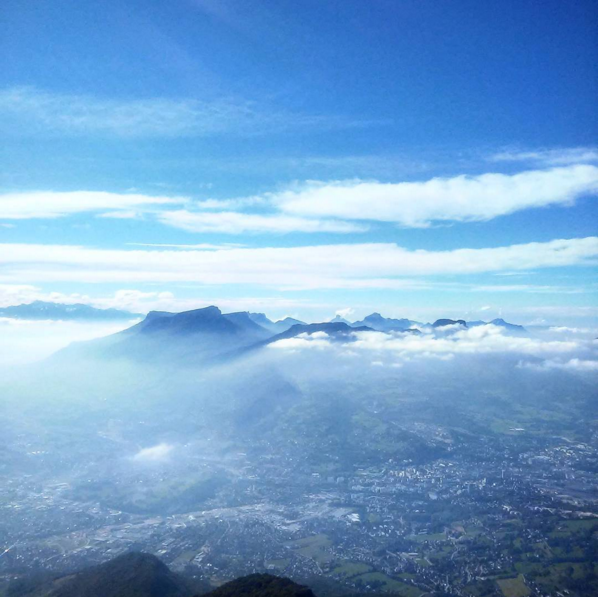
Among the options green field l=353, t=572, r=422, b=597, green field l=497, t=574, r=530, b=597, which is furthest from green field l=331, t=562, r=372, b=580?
green field l=497, t=574, r=530, b=597

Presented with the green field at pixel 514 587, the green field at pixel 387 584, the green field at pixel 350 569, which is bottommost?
the green field at pixel 350 569

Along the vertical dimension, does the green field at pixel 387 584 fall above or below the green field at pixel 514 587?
below

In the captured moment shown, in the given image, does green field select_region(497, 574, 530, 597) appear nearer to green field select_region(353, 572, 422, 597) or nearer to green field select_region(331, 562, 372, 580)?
green field select_region(353, 572, 422, 597)

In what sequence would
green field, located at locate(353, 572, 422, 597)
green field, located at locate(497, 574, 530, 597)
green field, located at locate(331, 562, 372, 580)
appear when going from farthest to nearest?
green field, located at locate(331, 562, 372, 580), green field, located at locate(353, 572, 422, 597), green field, located at locate(497, 574, 530, 597)

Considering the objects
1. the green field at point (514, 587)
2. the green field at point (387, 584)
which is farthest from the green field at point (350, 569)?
the green field at point (514, 587)

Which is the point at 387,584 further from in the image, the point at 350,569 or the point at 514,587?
the point at 514,587

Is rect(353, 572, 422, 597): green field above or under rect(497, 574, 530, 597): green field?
under

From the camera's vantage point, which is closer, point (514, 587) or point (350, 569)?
point (514, 587)

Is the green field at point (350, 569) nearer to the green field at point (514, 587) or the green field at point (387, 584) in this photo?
the green field at point (387, 584)

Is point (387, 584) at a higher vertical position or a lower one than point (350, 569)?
higher

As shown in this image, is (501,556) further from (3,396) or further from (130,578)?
(3,396)

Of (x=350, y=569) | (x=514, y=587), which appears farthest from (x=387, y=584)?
(x=514, y=587)
